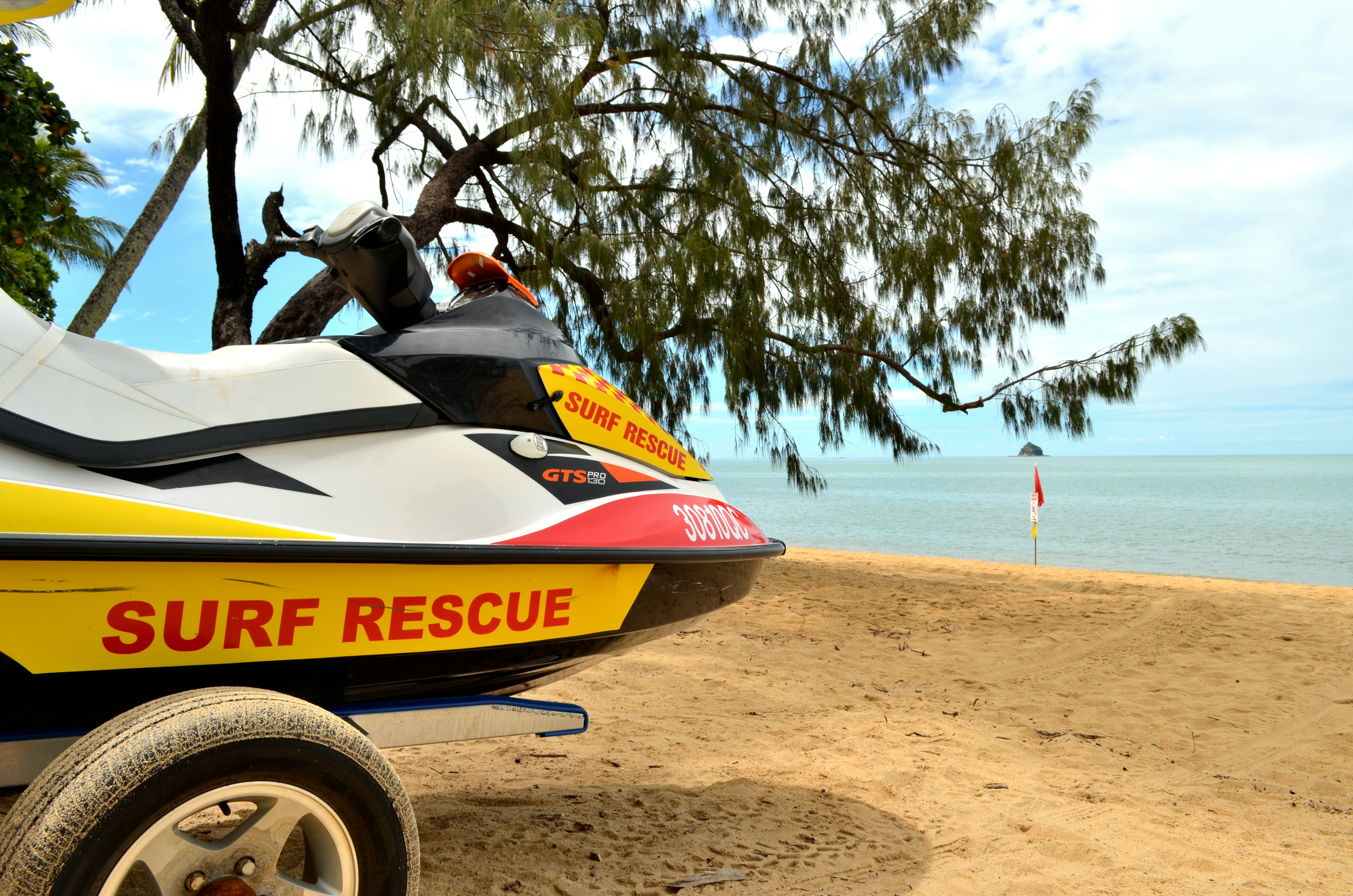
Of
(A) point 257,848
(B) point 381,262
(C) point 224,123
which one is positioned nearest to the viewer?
(A) point 257,848

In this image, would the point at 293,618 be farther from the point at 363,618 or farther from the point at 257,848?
the point at 257,848

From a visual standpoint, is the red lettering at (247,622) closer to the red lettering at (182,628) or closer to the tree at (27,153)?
the red lettering at (182,628)

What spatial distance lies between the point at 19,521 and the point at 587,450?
994mm

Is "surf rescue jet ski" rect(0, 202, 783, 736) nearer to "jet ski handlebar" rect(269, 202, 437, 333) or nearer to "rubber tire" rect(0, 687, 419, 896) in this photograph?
"jet ski handlebar" rect(269, 202, 437, 333)

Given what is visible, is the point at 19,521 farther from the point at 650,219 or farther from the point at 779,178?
the point at 779,178

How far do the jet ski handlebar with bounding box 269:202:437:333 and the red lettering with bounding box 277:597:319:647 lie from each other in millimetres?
763

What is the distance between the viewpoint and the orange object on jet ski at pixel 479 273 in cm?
212

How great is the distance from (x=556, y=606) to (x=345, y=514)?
42 centimetres

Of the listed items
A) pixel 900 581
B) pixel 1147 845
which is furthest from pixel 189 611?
pixel 900 581

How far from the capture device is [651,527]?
71.2 inches

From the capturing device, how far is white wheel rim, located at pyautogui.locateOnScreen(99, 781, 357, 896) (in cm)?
120

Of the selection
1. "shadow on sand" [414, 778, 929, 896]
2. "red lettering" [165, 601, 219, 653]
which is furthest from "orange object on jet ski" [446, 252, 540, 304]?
"shadow on sand" [414, 778, 929, 896]

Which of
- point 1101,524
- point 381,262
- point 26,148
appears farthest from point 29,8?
point 1101,524

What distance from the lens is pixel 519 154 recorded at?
5.24 m
